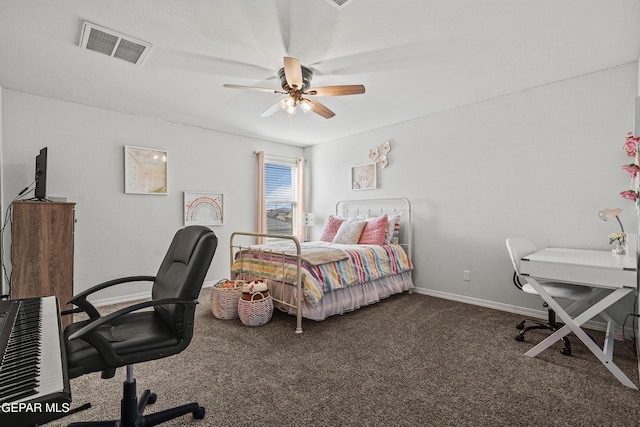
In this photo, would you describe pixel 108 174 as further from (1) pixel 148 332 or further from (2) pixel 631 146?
(2) pixel 631 146

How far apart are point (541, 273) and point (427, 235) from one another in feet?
6.29

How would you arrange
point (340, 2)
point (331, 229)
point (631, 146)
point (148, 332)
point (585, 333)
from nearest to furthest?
point (148, 332), point (340, 2), point (585, 333), point (631, 146), point (331, 229)

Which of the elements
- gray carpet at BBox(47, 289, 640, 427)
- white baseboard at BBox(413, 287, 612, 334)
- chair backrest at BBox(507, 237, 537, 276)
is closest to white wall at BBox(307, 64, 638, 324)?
white baseboard at BBox(413, 287, 612, 334)

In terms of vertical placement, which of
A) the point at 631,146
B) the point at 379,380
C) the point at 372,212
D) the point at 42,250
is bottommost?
the point at 379,380

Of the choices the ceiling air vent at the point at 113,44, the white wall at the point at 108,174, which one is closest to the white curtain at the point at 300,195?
the white wall at the point at 108,174

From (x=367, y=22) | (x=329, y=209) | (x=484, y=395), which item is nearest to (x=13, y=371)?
(x=484, y=395)

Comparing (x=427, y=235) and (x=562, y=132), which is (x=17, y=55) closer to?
(x=427, y=235)

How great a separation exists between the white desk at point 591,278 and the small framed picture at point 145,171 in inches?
164

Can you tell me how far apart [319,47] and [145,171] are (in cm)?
289

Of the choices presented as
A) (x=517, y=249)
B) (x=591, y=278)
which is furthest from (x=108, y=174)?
(x=591, y=278)

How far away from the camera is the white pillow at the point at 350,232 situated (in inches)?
165

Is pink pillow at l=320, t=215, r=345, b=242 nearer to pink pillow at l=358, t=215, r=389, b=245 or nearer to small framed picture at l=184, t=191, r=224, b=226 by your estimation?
pink pillow at l=358, t=215, r=389, b=245

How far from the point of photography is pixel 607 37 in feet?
7.66

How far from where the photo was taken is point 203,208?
14.9ft
